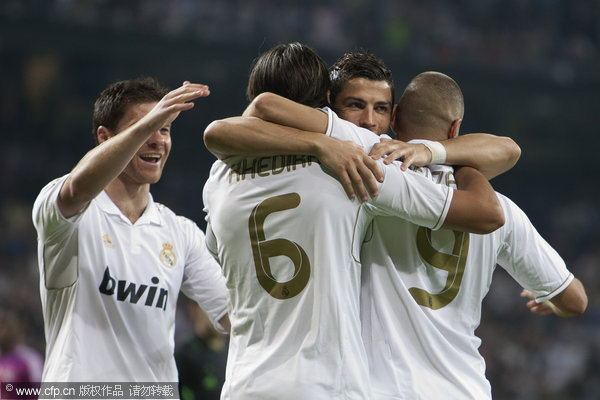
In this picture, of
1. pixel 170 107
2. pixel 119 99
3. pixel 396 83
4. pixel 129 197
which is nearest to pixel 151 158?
pixel 129 197

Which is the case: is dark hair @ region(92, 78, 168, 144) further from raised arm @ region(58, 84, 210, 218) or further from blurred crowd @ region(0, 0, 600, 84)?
blurred crowd @ region(0, 0, 600, 84)

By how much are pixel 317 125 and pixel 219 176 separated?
45 cm

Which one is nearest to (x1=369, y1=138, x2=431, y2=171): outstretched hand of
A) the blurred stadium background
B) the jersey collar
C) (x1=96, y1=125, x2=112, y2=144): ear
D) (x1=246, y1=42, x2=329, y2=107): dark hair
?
(x1=246, y1=42, x2=329, y2=107): dark hair

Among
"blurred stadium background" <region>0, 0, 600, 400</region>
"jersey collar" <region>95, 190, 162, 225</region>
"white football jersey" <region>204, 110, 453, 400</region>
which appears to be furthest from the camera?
"blurred stadium background" <region>0, 0, 600, 400</region>

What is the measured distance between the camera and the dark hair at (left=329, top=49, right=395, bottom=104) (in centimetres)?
295

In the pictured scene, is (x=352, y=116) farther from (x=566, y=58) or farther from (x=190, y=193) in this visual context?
(x=566, y=58)

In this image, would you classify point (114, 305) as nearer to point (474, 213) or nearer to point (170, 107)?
point (170, 107)

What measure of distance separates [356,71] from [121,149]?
3.41 feet

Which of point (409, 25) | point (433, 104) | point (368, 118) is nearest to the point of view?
point (433, 104)

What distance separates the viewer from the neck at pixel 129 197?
11.1ft

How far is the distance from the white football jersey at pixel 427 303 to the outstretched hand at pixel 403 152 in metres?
0.16

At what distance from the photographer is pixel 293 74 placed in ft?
8.51

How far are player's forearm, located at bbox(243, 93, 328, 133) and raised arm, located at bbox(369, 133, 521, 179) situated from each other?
0.24 meters

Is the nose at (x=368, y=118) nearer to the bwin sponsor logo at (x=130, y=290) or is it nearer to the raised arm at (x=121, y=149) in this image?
the raised arm at (x=121, y=149)
